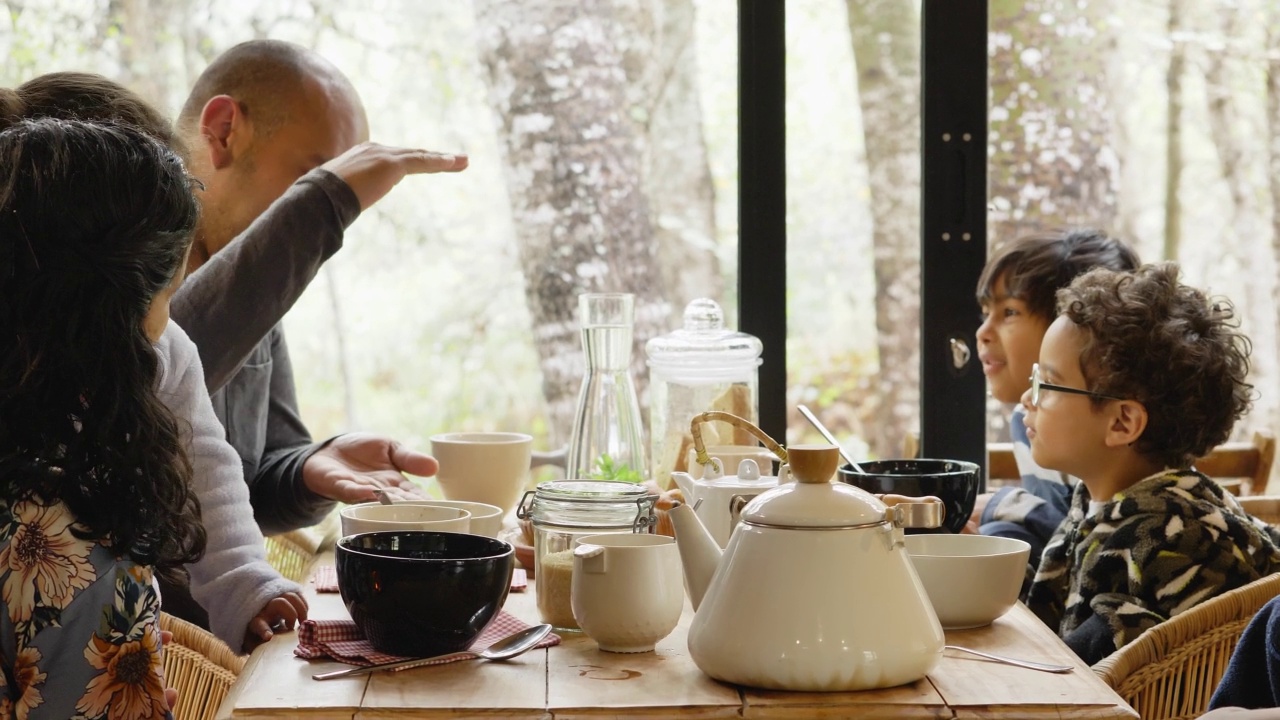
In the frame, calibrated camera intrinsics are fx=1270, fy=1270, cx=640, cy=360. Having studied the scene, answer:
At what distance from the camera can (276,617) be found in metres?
1.25

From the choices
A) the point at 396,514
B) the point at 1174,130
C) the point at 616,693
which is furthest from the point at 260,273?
the point at 1174,130

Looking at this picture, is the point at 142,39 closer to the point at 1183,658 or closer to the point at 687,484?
the point at 687,484

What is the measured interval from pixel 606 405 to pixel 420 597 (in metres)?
0.82

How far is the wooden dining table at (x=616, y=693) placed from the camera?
0.97 metres

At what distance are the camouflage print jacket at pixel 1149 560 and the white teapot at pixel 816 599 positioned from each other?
588 millimetres

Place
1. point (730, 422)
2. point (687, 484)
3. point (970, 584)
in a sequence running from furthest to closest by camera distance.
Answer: point (687, 484) → point (730, 422) → point (970, 584)

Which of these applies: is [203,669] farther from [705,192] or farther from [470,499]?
[705,192]

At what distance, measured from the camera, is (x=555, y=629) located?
1209 mm

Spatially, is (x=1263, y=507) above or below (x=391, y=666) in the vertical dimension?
below

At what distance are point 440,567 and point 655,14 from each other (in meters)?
3.36

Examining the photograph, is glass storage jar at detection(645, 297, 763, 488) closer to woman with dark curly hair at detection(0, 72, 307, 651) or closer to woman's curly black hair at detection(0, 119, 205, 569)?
woman with dark curly hair at detection(0, 72, 307, 651)

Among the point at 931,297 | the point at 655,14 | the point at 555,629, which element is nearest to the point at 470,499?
the point at 555,629

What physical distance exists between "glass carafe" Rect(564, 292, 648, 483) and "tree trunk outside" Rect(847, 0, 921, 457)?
9.09 ft

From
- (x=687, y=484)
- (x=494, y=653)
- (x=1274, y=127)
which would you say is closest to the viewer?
(x=494, y=653)
